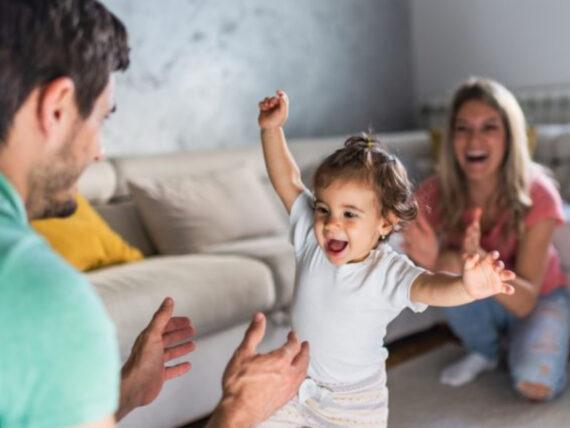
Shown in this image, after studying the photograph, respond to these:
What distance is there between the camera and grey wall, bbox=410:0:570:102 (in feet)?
14.0

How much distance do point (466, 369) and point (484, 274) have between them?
1.50m

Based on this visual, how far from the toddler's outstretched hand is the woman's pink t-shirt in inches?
42.6

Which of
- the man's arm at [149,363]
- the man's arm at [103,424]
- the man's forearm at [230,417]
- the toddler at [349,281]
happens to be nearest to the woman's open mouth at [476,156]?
the toddler at [349,281]

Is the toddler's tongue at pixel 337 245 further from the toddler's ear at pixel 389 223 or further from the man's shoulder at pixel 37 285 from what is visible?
the man's shoulder at pixel 37 285

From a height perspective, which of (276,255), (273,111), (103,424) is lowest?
(276,255)

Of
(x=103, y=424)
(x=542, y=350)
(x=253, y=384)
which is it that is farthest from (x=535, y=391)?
(x=103, y=424)

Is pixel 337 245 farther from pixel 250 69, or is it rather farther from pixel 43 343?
pixel 250 69

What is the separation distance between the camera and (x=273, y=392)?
43.8 inches

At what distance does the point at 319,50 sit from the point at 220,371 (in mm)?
2574

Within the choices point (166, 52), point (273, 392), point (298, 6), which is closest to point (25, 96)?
point (273, 392)

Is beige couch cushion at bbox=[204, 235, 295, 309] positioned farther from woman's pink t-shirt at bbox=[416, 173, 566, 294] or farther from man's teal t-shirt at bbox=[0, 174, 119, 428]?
man's teal t-shirt at bbox=[0, 174, 119, 428]

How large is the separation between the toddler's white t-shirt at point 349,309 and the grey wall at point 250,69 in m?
2.12

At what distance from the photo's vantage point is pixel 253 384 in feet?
3.62

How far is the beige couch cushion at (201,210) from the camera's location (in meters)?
2.78
